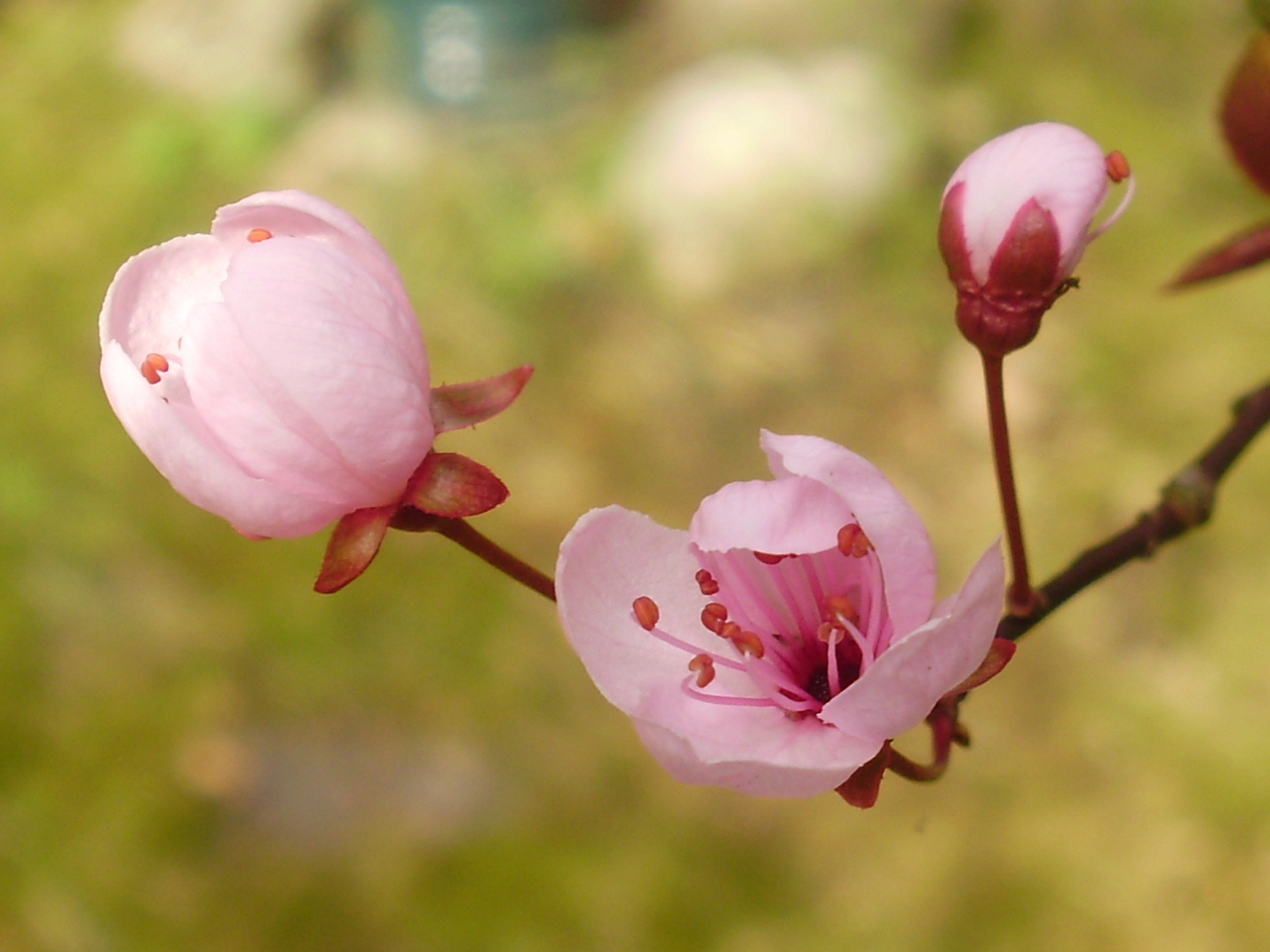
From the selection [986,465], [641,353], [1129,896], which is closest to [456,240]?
[641,353]

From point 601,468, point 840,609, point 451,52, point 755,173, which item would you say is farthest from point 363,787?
point 451,52

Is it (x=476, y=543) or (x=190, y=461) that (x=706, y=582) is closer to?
(x=476, y=543)

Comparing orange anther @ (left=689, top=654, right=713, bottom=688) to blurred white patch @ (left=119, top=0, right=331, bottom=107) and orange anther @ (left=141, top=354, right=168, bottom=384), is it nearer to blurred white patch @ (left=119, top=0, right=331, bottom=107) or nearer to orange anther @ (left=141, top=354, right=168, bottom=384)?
orange anther @ (left=141, top=354, right=168, bottom=384)

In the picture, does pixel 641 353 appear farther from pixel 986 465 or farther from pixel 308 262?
pixel 308 262

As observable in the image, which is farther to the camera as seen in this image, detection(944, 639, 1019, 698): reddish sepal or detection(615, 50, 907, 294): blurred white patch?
detection(615, 50, 907, 294): blurred white patch

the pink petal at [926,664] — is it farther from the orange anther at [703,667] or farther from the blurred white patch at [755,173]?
the blurred white patch at [755,173]

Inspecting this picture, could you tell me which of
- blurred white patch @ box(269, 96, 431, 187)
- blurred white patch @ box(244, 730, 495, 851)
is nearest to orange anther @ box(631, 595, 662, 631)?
blurred white patch @ box(244, 730, 495, 851)

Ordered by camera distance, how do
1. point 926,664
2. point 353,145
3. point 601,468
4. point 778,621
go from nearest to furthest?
point 926,664, point 778,621, point 601,468, point 353,145
